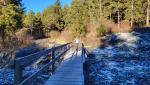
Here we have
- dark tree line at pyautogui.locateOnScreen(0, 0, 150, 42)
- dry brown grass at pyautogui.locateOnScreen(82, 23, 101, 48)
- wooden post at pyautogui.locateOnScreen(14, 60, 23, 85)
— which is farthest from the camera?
dark tree line at pyautogui.locateOnScreen(0, 0, 150, 42)

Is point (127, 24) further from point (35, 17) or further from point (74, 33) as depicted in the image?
point (35, 17)

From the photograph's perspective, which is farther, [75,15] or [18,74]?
[75,15]

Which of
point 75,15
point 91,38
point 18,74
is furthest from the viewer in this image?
point 75,15

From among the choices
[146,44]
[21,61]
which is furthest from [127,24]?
[21,61]

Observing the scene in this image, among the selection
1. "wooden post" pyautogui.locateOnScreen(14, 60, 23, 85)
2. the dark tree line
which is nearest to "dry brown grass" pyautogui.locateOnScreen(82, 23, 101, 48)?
the dark tree line

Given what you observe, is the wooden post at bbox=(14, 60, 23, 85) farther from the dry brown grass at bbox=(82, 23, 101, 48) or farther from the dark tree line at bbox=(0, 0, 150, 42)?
the dark tree line at bbox=(0, 0, 150, 42)

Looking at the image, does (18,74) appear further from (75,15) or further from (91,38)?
(75,15)

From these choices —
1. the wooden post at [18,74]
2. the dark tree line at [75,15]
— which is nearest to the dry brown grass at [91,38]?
the dark tree line at [75,15]

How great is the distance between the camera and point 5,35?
43.1 metres

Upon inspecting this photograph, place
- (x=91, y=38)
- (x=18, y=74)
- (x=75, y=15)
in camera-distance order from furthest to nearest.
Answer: (x=75, y=15), (x=91, y=38), (x=18, y=74)

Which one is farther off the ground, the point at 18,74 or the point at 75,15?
the point at 75,15

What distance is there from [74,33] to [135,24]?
14634 mm

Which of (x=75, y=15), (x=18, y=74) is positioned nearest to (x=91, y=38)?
(x=75, y=15)

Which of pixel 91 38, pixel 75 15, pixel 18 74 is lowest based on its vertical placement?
pixel 91 38
